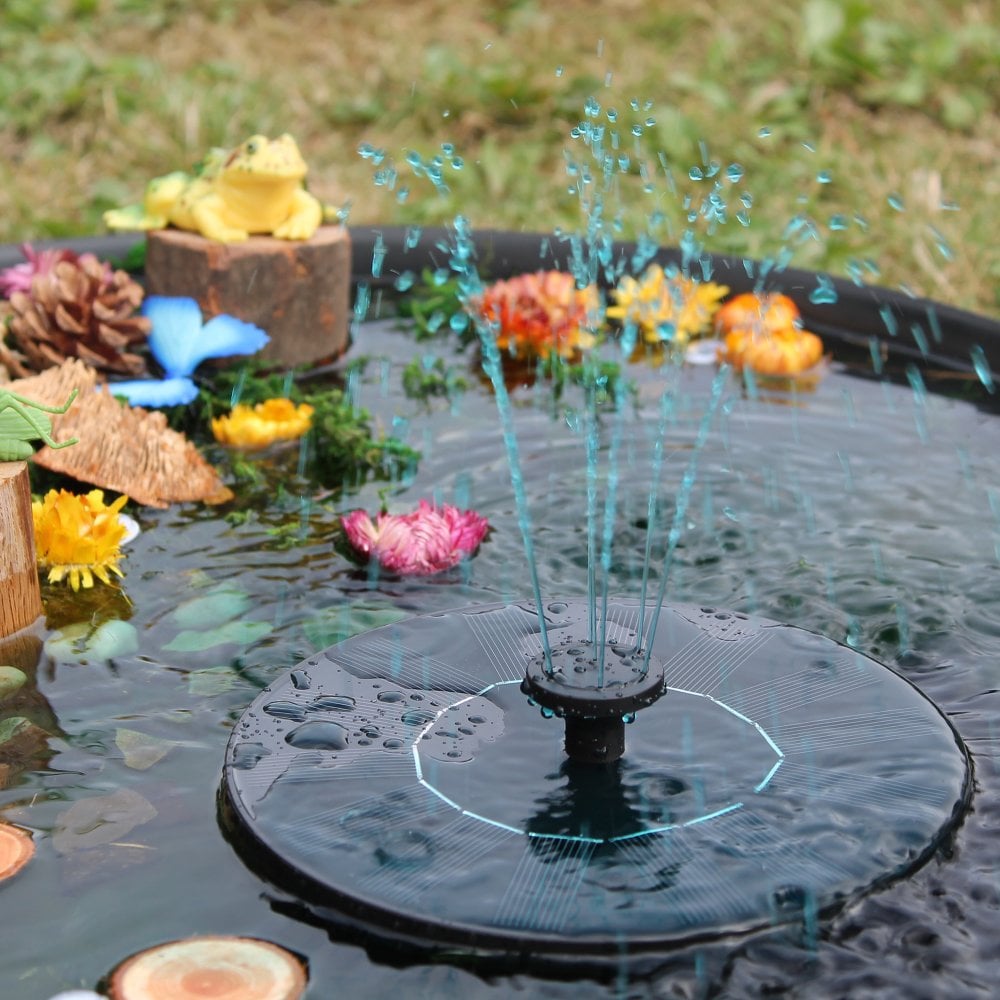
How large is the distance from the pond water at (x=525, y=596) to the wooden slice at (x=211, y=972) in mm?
33

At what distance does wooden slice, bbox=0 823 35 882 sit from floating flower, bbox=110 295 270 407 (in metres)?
1.77

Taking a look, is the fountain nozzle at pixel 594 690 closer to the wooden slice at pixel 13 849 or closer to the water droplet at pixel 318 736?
the water droplet at pixel 318 736

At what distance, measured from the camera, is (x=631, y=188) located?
19.5ft

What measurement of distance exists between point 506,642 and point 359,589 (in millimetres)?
439

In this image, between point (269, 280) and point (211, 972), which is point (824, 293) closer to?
point (269, 280)

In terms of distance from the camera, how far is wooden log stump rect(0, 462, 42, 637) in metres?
2.58

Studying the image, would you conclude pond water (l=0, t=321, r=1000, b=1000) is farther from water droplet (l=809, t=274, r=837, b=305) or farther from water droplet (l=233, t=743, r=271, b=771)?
water droplet (l=809, t=274, r=837, b=305)

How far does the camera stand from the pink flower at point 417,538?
9.34 feet

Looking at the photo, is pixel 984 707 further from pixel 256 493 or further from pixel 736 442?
pixel 256 493

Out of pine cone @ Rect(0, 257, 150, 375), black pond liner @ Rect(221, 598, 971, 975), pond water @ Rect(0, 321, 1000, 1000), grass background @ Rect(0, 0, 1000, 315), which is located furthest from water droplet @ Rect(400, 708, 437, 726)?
grass background @ Rect(0, 0, 1000, 315)

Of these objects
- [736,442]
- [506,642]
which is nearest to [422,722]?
[506,642]

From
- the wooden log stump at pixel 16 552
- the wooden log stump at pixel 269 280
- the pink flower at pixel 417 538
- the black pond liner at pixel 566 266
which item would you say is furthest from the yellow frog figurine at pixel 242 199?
the wooden log stump at pixel 16 552

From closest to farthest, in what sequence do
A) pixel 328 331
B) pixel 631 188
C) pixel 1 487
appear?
1. pixel 1 487
2. pixel 328 331
3. pixel 631 188

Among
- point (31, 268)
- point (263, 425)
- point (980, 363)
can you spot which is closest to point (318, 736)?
point (263, 425)
